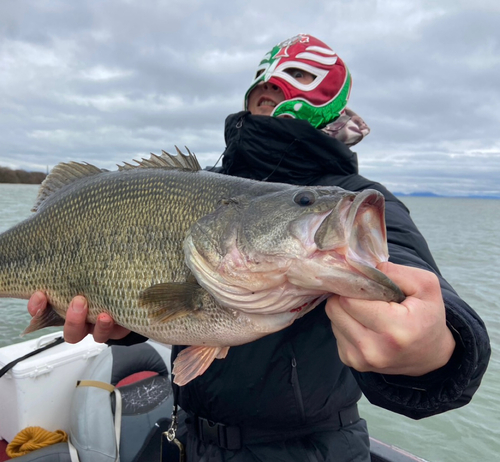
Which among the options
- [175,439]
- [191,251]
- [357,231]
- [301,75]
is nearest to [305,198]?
[357,231]

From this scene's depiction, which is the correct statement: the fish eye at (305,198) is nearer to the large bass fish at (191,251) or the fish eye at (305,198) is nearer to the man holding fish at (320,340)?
the large bass fish at (191,251)

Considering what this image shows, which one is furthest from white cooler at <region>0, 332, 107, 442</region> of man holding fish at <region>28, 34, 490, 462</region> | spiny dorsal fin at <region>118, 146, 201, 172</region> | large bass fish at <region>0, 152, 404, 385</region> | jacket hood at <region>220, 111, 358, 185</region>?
jacket hood at <region>220, 111, 358, 185</region>

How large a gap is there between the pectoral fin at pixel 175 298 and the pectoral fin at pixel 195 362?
0.67ft

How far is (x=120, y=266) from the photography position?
1869 millimetres

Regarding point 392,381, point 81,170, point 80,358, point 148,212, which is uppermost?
point 81,170

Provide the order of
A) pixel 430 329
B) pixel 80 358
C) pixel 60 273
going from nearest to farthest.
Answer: pixel 430 329, pixel 60 273, pixel 80 358

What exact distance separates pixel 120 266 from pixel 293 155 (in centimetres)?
120

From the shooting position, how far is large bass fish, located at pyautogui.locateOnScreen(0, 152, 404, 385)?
127 cm

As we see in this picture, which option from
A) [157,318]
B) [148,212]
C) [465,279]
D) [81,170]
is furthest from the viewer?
[465,279]

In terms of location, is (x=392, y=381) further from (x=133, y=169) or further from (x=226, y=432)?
(x=133, y=169)

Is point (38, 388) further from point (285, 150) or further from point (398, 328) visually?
point (398, 328)

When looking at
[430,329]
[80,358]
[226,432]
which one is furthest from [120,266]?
[80,358]

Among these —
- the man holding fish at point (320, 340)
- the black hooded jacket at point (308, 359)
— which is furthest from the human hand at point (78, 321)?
the black hooded jacket at point (308, 359)

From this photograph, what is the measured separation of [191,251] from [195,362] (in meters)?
0.51
